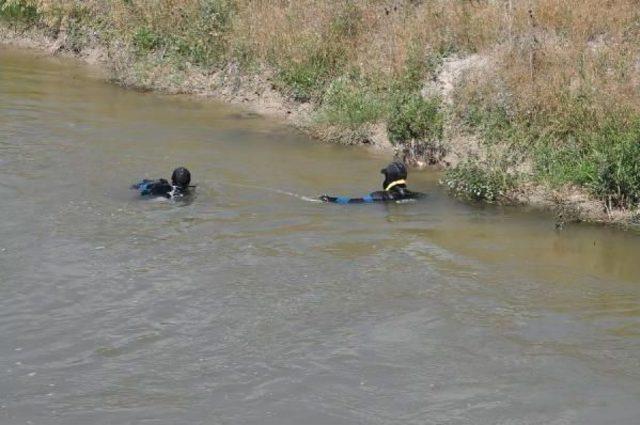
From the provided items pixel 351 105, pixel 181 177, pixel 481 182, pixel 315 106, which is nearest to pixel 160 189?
pixel 181 177

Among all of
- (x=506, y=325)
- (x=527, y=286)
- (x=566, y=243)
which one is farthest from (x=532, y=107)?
(x=506, y=325)

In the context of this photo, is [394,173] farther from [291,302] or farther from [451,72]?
[451,72]

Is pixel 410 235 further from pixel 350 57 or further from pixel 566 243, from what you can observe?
pixel 350 57

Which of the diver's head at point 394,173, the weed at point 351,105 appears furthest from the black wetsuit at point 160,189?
the weed at point 351,105

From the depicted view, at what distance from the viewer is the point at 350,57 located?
63.3 ft

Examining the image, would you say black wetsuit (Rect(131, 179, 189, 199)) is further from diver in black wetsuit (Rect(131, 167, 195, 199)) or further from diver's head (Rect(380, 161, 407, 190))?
diver's head (Rect(380, 161, 407, 190))

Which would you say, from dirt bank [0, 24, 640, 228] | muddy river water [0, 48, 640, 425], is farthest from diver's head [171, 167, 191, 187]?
dirt bank [0, 24, 640, 228]

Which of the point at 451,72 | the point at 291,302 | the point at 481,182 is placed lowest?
the point at 291,302

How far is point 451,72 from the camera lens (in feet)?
57.7

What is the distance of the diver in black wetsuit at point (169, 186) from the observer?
44.0ft

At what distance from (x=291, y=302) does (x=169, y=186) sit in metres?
3.90

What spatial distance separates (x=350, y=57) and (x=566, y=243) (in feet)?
26.3

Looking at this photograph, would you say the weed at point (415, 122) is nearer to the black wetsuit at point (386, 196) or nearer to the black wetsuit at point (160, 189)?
the black wetsuit at point (386, 196)

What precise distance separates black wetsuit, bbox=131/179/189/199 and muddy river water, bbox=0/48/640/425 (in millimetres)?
253
